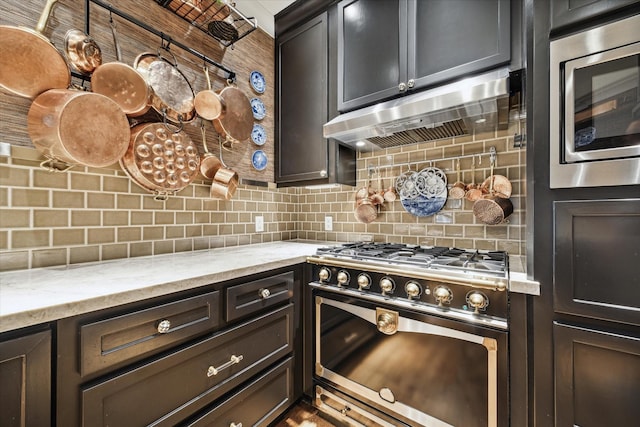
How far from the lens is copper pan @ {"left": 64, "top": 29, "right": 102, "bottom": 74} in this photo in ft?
3.63

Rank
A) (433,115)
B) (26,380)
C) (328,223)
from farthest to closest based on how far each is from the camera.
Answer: (328,223) → (433,115) → (26,380)

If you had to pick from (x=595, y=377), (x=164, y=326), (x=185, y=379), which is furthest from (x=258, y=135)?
(x=595, y=377)

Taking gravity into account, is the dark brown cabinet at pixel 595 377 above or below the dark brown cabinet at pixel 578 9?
below

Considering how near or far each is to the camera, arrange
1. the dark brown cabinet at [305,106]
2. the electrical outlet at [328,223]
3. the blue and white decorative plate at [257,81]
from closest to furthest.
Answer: the dark brown cabinet at [305,106], the blue and white decorative plate at [257,81], the electrical outlet at [328,223]

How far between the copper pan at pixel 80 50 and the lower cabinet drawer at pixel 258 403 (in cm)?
150

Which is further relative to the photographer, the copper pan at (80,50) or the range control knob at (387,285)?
the range control knob at (387,285)

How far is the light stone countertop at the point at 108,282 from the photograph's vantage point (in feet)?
2.23

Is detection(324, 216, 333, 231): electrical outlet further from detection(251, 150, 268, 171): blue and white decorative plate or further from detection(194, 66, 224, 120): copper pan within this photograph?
detection(194, 66, 224, 120): copper pan

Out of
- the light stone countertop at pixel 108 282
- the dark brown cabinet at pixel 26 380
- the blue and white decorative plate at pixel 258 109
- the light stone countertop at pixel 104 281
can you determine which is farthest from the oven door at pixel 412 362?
the blue and white decorative plate at pixel 258 109

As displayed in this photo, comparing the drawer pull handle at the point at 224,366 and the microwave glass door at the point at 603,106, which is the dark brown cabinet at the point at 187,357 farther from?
the microwave glass door at the point at 603,106

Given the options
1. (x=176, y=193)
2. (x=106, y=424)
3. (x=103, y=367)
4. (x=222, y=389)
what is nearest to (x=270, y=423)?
(x=222, y=389)

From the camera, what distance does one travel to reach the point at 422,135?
163 centimetres

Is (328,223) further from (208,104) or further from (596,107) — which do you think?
(596,107)

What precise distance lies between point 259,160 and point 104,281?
1.24m
